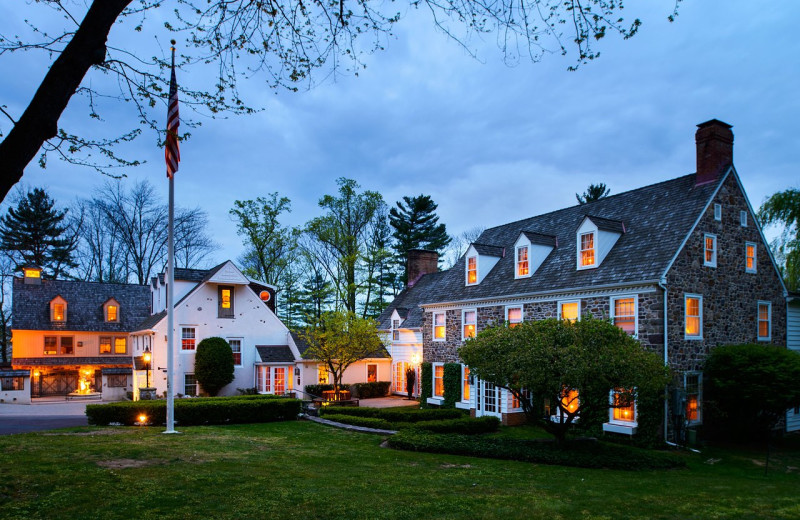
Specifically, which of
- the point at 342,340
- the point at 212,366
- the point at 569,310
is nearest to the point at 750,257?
the point at 569,310

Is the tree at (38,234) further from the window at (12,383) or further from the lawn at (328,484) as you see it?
the lawn at (328,484)

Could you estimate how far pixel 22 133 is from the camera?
200 inches

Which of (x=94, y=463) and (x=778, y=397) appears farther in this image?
(x=778, y=397)

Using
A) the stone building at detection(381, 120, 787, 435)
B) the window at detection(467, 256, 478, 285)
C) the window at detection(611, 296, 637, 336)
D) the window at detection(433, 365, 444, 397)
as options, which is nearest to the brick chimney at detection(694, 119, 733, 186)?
the stone building at detection(381, 120, 787, 435)

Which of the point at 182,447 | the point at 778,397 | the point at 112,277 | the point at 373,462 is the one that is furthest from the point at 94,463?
the point at 112,277

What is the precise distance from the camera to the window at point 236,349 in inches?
1181

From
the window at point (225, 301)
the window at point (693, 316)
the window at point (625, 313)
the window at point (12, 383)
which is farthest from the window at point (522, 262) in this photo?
the window at point (12, 383)

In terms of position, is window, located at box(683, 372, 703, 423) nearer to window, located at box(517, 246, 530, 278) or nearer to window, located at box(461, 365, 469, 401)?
window, located at box(517, 246, 530, 278)

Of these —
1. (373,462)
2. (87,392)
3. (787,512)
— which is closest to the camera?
(787,512)

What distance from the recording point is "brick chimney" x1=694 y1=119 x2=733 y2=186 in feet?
62.3

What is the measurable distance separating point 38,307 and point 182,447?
28.7 m

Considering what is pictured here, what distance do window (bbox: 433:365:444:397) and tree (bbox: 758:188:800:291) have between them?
58.1ft

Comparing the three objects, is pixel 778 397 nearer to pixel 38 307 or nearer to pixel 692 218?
pixel 692 218

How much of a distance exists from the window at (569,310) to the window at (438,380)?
305 inches
